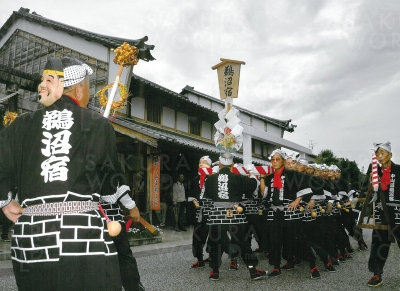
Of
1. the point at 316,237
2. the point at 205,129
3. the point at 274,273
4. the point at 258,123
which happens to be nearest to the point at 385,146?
the point at 316,237

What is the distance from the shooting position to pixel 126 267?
4.00 m

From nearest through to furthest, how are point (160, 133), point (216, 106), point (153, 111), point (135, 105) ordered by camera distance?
point (160, 133) → point (135, 105) → point (153, 111) → point (216, 106)

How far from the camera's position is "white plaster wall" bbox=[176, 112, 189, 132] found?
17578mm

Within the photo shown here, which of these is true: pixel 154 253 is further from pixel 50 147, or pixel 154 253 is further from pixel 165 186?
pixel 50 147

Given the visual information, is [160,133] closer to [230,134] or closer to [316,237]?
[230,134]

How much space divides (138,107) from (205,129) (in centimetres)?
525

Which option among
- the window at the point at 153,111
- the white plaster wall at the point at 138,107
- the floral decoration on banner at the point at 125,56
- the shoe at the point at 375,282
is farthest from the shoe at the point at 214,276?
the window at the point at 153,111

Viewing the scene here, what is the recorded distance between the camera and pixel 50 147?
7.96ft

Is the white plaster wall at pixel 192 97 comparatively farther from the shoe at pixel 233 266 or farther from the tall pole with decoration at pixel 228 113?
the shoe at pixel 233 266

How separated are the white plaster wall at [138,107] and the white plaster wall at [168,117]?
4.31 ft

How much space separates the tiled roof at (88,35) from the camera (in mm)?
13961

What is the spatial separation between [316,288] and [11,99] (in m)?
8.54

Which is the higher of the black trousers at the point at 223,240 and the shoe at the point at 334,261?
the black trousers at the point at 223,240

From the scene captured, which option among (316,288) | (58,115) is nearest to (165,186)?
(316,288)
